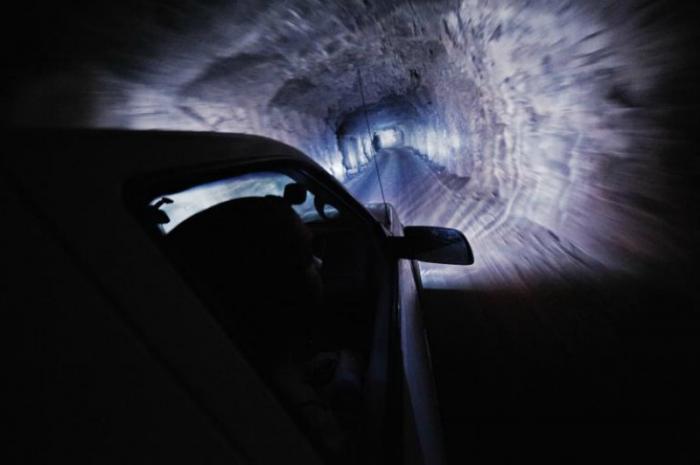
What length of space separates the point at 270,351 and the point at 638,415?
2.46 metres

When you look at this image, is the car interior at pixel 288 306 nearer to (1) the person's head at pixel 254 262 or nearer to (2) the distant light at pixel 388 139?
(1) the person's head at pixel 254 262

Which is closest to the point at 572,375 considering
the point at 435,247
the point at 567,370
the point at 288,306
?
the point at 567,370

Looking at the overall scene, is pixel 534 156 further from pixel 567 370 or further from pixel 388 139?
pixel 388 139

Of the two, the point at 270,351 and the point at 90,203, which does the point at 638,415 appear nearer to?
the point at 270,351

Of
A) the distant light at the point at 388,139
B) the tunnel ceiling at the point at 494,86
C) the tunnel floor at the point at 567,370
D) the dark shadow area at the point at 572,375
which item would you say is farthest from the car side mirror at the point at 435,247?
the distant light at the point at 388,139

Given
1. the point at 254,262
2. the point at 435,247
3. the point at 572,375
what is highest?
the point at 254,262

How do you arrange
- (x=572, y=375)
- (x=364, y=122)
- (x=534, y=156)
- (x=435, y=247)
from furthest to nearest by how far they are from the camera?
1. (x=364, y=122)
2. (x=534, y=156)
3. (x=572, y=375)
4. (x=435, y=247)

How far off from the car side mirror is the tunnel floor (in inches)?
25.1

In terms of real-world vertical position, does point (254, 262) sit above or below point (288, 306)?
above

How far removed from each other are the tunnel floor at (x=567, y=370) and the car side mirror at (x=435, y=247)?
0.64 m


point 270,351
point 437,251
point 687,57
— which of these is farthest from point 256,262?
point 687,57

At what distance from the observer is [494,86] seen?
5.34 metres

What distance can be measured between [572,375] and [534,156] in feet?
11.4

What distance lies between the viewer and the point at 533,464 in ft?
5.94
